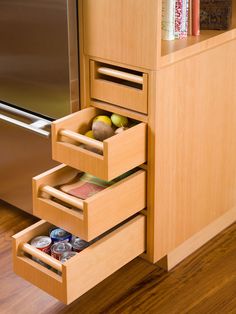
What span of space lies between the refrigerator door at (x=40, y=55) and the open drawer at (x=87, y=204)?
252 millimetres

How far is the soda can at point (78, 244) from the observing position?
207 centimetres

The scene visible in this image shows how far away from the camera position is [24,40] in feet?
7.11

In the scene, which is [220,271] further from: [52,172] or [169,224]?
[52,172]

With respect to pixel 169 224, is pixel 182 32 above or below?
above

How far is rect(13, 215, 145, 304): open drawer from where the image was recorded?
1.89 metres

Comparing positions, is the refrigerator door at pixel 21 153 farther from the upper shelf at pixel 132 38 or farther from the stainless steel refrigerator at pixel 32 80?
the upper shelf at pixel 132 38

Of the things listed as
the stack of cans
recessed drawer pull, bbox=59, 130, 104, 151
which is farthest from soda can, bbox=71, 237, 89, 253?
recessed drawer pull, bbox=59, 130, 104, 151

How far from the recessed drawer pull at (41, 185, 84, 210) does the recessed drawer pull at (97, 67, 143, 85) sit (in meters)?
0.37

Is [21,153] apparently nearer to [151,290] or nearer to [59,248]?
[59,248]

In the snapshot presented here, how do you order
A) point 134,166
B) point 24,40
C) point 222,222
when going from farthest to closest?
point 222,222
point 24,40
point 134,166

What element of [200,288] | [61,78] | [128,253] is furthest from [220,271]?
[61,78]

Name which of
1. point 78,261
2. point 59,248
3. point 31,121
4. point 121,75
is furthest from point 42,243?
point 121,75

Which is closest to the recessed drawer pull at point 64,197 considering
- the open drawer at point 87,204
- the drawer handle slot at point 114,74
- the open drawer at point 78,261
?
the open drawer at point 87,204

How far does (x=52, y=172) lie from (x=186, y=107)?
0.45 m
